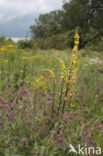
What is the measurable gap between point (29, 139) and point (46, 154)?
0.31 metres

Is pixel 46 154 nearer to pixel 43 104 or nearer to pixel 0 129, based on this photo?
pixel 0 129

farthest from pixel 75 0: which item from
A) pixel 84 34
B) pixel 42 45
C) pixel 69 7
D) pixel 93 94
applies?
pixel 93 94

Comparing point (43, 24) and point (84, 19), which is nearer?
point (84, 19)

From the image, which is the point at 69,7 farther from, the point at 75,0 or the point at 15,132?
the point at 15,132

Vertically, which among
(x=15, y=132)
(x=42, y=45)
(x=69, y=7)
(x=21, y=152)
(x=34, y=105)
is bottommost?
(x=21, y=152)

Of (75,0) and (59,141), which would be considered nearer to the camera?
(59,141)

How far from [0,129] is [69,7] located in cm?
2551

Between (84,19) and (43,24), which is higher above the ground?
(43,24)

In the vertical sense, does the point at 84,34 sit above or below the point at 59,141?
above

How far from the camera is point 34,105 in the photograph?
7.47 ft

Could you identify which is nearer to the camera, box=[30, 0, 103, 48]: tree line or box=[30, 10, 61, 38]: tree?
box=[30, 0, 103, 48]: tree line

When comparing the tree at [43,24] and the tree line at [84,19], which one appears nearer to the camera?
the tree line at [84,19]

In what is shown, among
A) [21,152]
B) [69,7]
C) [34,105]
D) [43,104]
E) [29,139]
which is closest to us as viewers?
[21,152]

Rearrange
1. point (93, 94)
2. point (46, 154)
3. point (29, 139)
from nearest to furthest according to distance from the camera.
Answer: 1. point (46, 154)
2. point (29, 139)
3. point (93, 94)
